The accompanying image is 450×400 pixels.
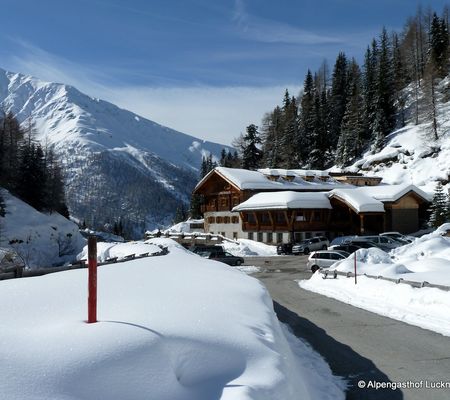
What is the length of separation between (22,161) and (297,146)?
160 ft

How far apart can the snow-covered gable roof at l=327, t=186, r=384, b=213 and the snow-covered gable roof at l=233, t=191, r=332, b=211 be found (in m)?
1.85

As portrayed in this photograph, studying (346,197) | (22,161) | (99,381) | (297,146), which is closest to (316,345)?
(99,381)

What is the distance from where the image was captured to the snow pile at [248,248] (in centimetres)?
4753

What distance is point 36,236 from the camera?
2355 inches

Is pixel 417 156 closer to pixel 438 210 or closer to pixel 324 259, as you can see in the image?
pixel 438 210

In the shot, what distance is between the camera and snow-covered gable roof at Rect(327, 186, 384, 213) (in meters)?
48.9

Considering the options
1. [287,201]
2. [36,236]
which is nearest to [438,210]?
[287,201]

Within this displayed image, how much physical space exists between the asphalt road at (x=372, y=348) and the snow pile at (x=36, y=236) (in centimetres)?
4680

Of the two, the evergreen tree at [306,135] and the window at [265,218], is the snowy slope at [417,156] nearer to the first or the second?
the evergreen tree at [306,135]

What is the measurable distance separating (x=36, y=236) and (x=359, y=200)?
129ft

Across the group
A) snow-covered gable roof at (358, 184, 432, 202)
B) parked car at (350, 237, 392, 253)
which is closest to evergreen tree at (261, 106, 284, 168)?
snow-covered gable roof at (358, 184, 432, 202)

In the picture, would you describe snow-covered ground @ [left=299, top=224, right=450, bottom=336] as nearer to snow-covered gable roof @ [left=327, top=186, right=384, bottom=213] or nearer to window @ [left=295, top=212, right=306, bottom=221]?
snow-covered gable roof @ [left=327, top=186, right=384, bottom=213]

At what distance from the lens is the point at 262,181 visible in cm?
6059

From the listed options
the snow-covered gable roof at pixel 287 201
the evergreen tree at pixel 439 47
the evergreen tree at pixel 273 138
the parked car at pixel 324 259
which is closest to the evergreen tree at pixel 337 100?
the evergreen tree at pixel 273 138
